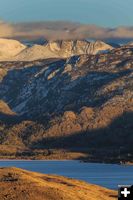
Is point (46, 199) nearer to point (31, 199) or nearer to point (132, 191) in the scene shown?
point (31, 199)

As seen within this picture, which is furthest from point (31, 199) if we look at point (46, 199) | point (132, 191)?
point (132, 191)

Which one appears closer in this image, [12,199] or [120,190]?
[120,190]

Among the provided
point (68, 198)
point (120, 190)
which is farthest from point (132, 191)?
point (68, 198)

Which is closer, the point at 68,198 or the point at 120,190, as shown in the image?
the point at 120,190

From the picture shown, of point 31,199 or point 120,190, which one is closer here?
point 120,190

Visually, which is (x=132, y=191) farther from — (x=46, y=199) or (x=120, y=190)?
(x=46, y=199)

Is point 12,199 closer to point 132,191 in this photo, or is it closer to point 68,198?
point 68,198
